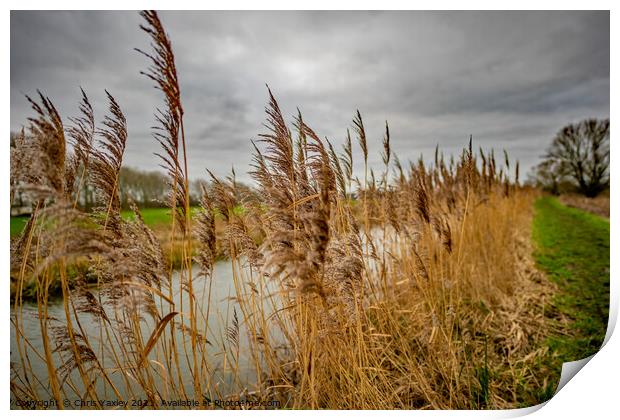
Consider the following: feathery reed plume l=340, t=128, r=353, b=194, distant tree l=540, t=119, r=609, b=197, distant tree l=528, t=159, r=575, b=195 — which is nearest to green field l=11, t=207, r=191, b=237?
feathery reed plume l=340, t=128, r=353, b=194

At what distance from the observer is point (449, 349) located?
5.95ft

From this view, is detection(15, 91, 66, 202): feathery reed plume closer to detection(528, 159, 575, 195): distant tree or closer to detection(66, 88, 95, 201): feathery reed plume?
detection(66, 88, 95, 201): feathery reed plume

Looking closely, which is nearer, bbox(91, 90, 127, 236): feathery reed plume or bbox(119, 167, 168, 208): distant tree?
bbox(91, 90, 127, 236): feathery reed plume

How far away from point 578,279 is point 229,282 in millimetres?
3583

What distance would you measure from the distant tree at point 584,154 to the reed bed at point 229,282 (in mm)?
1477

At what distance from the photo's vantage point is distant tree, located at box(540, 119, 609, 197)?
2562 millimetres

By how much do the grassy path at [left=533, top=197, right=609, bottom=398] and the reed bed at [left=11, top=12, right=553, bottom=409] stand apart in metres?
0.20

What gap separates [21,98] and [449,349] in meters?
2.57

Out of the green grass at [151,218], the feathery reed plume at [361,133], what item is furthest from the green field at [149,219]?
the feathery reed plume at [361,133]

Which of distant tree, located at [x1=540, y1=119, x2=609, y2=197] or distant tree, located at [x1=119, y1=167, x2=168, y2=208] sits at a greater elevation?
distant tree, located at [x1=540, y1=119, x2=609, y2=197]

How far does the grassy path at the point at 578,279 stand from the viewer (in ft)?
7.21

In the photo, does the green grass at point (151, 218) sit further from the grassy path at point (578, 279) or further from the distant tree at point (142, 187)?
the grassy path at point (578, 279)

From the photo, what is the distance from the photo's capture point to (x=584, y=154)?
10.3 ft
